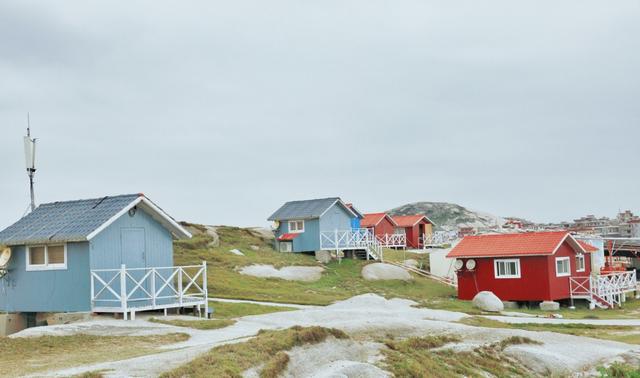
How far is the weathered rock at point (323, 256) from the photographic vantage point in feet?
186

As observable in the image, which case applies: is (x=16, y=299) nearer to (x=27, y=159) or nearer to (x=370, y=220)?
(x=27, y=159)

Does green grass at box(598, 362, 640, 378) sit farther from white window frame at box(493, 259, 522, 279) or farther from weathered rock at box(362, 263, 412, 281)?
weathered rock at box(362, 263, 412, 281)

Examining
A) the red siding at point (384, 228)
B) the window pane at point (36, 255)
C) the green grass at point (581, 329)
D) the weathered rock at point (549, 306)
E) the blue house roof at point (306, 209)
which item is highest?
the blue house roof at point (306, 209)

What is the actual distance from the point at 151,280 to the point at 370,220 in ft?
144

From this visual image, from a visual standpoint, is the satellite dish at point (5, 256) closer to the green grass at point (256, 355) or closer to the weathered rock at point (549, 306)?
the green grass at point (256, 355)

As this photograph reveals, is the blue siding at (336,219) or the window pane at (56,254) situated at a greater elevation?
the blue siding at (336,219)

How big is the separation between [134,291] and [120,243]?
1.97 m

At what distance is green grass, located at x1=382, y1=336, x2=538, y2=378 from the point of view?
16.9 m

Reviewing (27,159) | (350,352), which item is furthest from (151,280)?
(350,352)

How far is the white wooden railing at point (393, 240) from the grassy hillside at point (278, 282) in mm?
11535

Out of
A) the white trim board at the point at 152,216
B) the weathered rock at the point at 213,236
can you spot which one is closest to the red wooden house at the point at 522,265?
the weathered rock at the point at 213,236

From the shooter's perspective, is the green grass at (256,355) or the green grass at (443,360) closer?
the green grass at (256,355)

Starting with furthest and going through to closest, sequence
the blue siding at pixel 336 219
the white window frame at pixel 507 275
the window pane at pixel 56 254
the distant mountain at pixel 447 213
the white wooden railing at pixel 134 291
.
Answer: the distant mountain at pixel 447 213
the blue siding at pixel 336 219
the white window frame at pixel 507 275
the window pane at pixel 56 254
the white wooden railing at pixel 134 291

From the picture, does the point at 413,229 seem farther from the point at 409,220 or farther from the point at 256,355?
the point at 256,355
